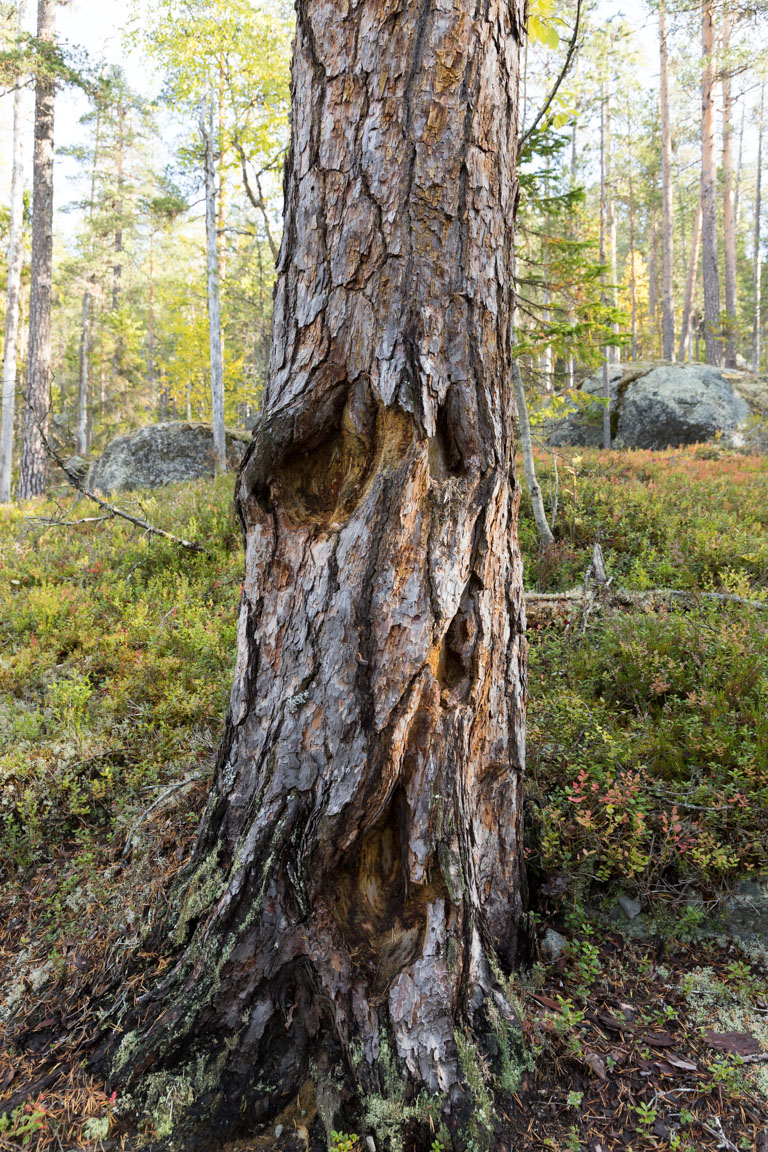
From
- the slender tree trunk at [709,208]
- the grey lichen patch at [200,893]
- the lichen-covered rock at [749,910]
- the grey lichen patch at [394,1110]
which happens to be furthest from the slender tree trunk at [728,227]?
the grey lichen patch at [394,1110]

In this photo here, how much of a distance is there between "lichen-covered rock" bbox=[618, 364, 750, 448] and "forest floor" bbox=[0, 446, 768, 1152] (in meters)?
10.7

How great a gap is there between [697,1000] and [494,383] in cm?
256

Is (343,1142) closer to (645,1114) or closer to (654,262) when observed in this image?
(645,1114)

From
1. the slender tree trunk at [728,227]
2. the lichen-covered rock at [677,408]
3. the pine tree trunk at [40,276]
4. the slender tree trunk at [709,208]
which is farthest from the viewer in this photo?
the slender tree trunk at [728,227]

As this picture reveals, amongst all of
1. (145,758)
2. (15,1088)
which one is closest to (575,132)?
(145,758)

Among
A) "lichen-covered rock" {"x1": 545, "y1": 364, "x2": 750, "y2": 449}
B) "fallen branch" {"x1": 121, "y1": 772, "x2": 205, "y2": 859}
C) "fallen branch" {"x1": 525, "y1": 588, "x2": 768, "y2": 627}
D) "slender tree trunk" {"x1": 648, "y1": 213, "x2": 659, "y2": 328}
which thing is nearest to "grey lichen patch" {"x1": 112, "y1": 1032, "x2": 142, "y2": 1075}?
"fallen branch" {"x1": 121, "y1": 772, "x2": 205, "y2": 859}

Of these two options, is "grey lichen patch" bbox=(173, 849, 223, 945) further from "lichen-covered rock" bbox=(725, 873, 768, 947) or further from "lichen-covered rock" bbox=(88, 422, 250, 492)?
"lichen-covered rock" bbox=(88, 422, 250, 492)

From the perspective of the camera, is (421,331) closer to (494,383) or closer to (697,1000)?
(494,383)

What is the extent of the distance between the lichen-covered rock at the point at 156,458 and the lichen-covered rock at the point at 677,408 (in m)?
9.87

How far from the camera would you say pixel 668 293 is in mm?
20141

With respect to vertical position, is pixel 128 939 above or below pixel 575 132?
below

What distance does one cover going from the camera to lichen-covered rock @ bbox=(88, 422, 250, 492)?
1400 cm

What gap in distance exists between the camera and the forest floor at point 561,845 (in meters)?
2.08

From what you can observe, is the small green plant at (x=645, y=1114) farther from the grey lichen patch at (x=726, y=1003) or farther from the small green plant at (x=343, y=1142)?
the small green plant at (x=343, y=1142)
